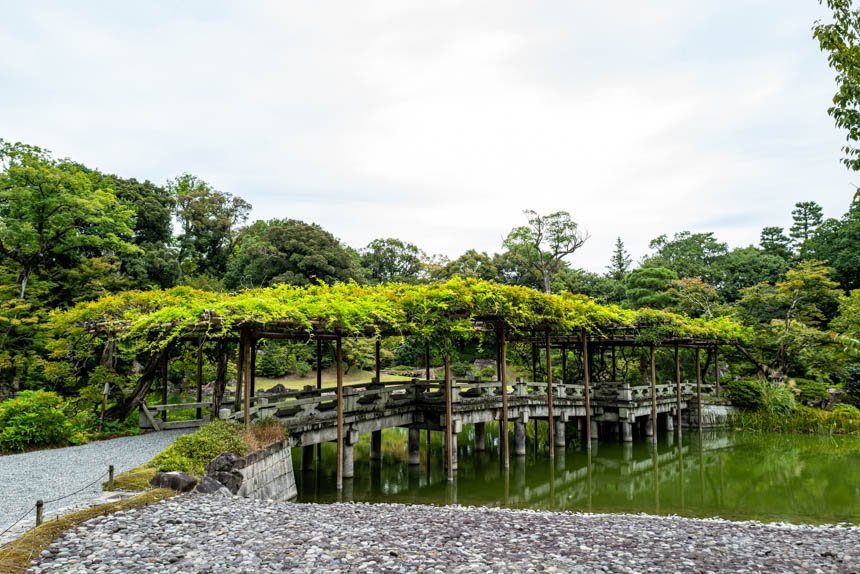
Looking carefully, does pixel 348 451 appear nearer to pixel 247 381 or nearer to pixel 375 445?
pixel 375 445

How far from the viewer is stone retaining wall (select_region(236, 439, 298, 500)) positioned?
33.1 feet

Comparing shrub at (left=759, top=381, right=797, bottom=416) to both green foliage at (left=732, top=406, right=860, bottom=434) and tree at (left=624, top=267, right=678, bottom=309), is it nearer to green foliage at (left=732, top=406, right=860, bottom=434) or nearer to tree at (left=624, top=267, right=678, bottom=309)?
green foliage at (left=732, top=406, right=860, bottom=434)

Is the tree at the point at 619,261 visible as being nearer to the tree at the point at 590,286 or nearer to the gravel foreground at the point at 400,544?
the tree at the point at 590,286

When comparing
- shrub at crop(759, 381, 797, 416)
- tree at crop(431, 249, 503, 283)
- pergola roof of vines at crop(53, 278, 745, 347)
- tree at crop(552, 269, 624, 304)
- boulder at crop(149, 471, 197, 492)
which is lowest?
shrub at crop(759, 381, 797, 416)

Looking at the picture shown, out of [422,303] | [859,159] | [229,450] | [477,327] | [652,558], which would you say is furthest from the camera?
[477,327]

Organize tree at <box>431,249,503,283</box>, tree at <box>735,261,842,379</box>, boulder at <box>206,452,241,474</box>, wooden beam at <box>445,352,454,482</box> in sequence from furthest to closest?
tree at <box>431,249,503,283</box>
tree at <box>735,261,842,379</box>
wooden beam at <box>445,352,454,482</box>
boulder at <box>206,452,241,474</box>

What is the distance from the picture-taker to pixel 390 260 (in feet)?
158

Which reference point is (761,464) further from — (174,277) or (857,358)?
(174,277)

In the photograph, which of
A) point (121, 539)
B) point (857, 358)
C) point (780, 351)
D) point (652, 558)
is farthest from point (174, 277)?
point (857, 358)

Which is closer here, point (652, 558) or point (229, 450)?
point (652, 558)

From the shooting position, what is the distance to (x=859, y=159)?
634cm

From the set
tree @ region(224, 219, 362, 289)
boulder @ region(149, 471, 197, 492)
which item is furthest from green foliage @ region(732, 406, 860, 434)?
boulder @ region(149, 471, 197, 492)

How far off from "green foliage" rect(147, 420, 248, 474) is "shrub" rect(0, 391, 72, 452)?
15.3ft

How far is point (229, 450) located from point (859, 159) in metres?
10.8
